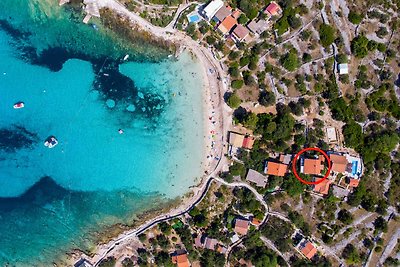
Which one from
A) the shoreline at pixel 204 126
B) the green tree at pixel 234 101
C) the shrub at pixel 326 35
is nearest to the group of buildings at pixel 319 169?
the shoreline at pixel 204 126

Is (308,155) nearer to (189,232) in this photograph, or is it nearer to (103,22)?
(189,232)

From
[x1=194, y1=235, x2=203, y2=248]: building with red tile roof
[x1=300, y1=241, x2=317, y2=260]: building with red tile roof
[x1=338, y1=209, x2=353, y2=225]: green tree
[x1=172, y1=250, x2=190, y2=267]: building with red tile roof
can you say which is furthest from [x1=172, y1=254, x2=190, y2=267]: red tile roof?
[x1=338, y1=209, x2=353, y2=225]: green tree

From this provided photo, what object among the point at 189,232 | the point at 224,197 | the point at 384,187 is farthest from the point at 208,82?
the point at 384,187

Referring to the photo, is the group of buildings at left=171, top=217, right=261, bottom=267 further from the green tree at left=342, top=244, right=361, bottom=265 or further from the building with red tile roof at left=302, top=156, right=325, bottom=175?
the green tree at left=342, top=244, right=361, bottom=265

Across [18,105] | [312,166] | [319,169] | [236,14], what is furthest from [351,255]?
[18,105]

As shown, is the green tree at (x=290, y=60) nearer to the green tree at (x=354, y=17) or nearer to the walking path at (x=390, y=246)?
the green tree at (x=354, y=17)

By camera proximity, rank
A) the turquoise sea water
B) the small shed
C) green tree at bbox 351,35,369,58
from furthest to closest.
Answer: the turquoise sea water, green tree at bbox 351,35,369,58, the small shed
